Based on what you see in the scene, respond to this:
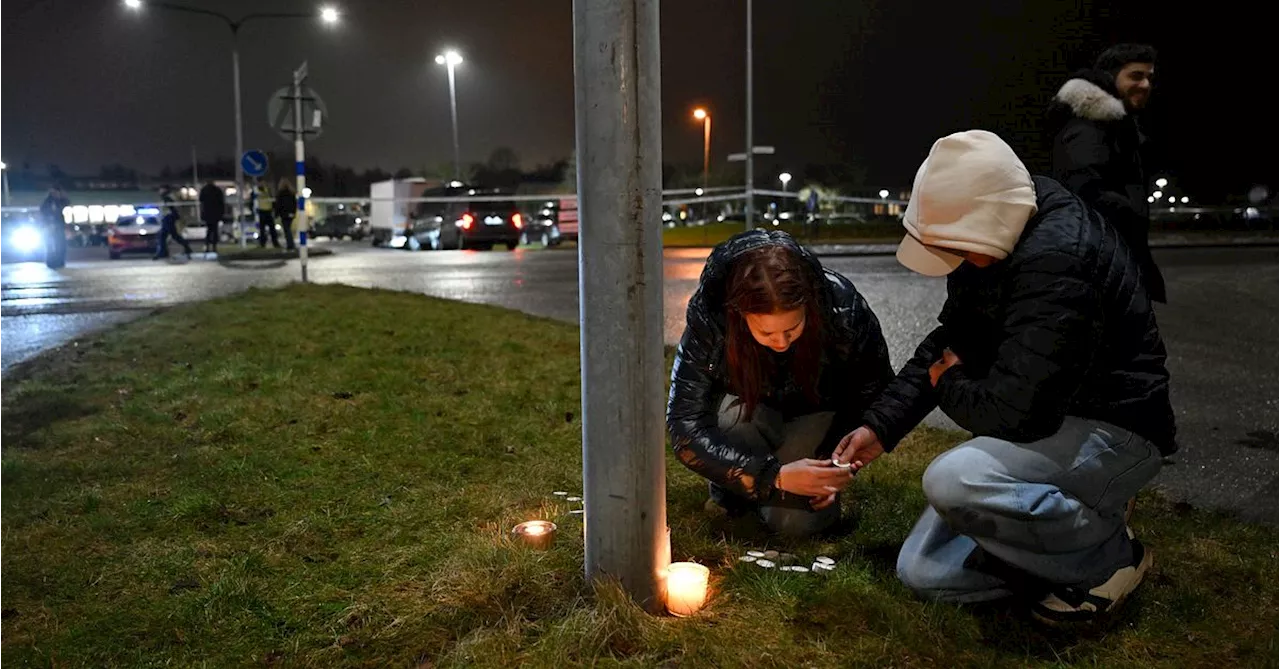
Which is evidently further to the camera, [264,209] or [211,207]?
[264,209]

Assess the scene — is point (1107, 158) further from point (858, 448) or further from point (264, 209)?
point (264, 209)

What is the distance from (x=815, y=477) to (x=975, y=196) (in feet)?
3.10

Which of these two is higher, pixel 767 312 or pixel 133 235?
pixel 133 235

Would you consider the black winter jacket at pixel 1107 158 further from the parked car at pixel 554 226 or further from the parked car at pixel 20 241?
the parked car at pixel 554 226

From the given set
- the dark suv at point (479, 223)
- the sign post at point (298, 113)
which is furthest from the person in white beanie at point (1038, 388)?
the dark suv at point (479, 223)

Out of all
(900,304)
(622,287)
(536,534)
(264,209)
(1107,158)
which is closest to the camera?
(622,287)

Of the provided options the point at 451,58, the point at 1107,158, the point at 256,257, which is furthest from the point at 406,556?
the point at 451,58

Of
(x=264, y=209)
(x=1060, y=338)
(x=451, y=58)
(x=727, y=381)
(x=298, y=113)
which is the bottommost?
(x=727, y=381)

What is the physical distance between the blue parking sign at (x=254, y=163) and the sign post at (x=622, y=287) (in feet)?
57.5

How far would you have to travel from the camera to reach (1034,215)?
252 centimetres

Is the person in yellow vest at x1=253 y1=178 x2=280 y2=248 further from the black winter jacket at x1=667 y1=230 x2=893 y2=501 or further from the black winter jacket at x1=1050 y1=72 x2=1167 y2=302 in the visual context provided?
the black winter jacket at x1=667 y1=230 x2=893 y2=501

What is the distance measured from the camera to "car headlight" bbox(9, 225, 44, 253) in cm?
2045

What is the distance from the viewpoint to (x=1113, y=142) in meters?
4.36

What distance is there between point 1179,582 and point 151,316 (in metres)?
8.17
